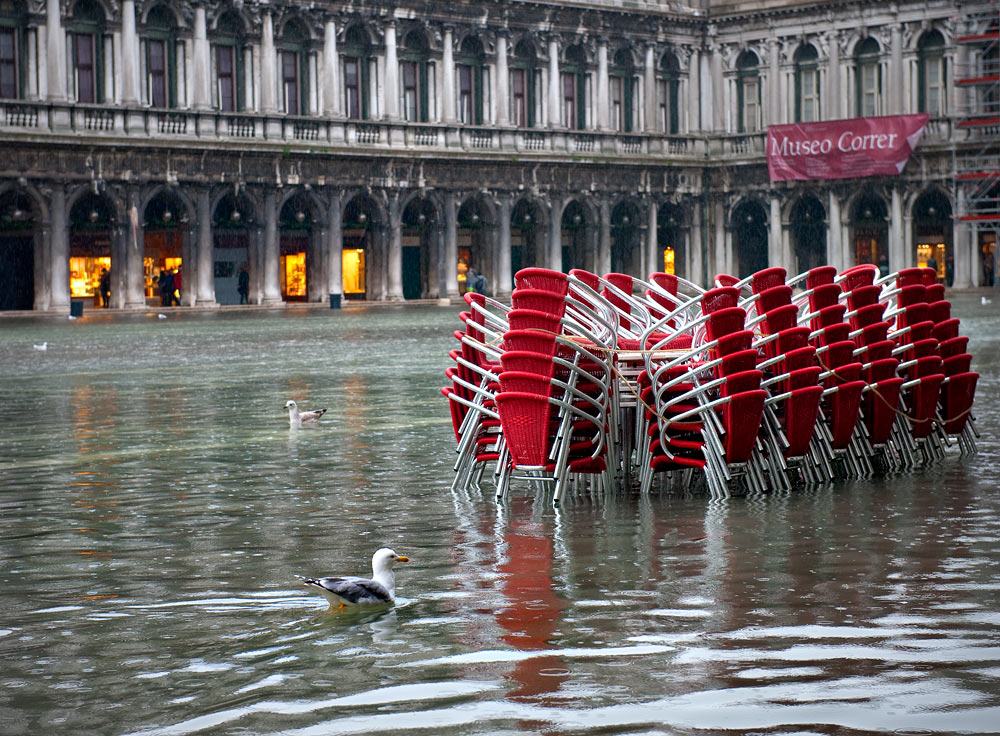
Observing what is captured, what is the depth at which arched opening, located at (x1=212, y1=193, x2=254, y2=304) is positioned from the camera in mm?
51344

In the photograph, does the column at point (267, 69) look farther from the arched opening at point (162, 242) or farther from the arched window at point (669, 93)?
the arched window at point (669, 93)

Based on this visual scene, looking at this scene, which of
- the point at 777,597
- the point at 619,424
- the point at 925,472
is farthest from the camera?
the point at 925,472

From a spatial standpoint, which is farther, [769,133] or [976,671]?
[769,133]

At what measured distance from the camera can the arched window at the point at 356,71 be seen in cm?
5469

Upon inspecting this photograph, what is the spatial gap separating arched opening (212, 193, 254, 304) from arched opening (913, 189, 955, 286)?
21.0 m

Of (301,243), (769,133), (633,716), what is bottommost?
(633,716)

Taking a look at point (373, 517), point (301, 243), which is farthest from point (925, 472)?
point (301, 243)

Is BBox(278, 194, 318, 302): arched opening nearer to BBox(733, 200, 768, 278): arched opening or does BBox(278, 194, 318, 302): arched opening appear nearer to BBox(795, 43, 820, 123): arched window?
BBox(733, 200, 768, 278): arched opening

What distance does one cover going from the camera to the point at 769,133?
6159cm

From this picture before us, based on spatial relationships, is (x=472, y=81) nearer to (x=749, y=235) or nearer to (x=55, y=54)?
(x=749, y=235)

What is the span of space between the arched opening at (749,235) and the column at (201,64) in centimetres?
2048

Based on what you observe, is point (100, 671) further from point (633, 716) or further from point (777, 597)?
point (777, 597)

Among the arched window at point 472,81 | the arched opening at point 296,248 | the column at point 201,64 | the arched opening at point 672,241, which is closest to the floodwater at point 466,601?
the column at point 201,64

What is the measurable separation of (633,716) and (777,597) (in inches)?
76.1
